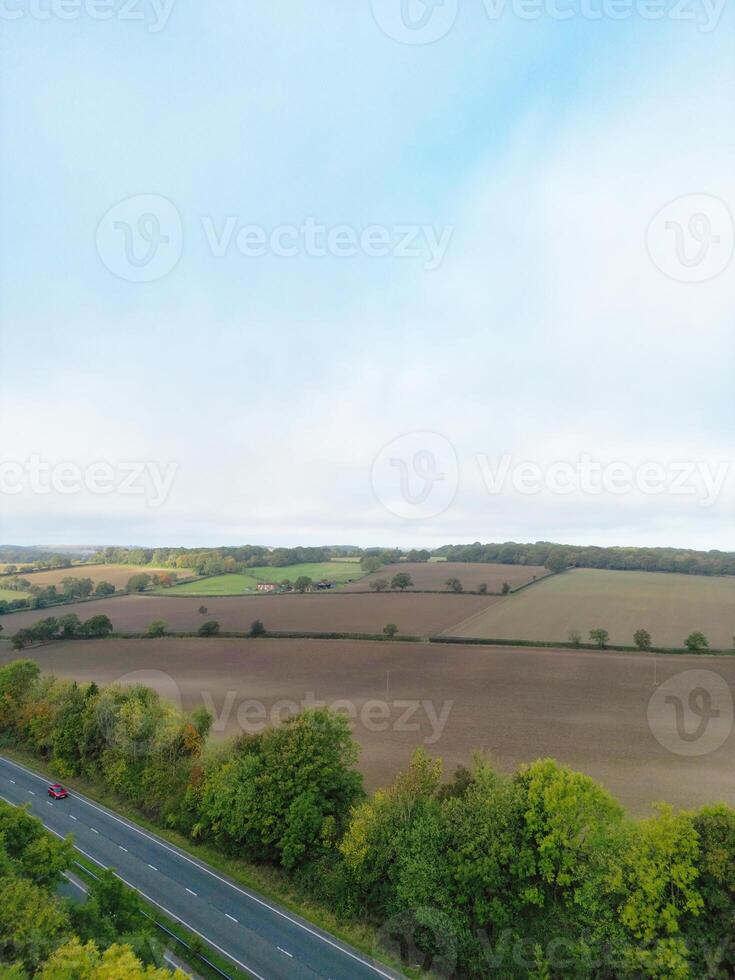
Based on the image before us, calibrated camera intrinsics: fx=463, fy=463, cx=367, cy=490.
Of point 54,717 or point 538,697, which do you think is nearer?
point 54,717

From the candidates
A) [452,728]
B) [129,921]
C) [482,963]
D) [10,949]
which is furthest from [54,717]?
[482,963]

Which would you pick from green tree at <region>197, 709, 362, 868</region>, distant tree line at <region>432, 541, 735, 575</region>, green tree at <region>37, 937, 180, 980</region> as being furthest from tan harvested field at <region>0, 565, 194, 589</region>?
green tree at <region>37, 937, 180, 980</region>

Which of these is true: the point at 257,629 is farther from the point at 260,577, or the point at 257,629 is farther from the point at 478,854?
the point at 478,854

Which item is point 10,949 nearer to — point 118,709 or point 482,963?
point 482,963
